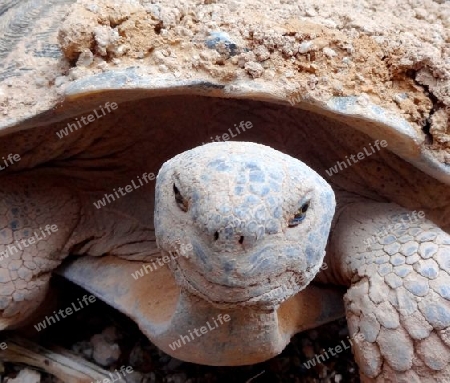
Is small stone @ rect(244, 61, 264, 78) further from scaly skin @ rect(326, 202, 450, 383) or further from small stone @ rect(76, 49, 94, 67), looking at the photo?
scaly skin @ rect(326, 202, 450, 383)

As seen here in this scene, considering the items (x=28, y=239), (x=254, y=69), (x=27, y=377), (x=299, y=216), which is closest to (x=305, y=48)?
(x=254, y=69)

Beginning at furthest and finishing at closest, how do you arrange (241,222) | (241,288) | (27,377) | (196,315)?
(27,377) → (196,315) → (241,288) → (241,222)

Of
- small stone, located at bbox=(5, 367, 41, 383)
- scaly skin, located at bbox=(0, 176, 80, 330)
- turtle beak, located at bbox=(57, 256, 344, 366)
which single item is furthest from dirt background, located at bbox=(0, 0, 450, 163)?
small stone, located at bbox=(5, 367, 41, 383)

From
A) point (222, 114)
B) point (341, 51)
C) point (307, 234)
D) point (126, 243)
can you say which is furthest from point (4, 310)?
point (341, 51)

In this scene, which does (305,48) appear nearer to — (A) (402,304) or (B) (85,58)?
(B) (85,58)

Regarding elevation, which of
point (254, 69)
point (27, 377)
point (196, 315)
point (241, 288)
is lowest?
point (27, 377)

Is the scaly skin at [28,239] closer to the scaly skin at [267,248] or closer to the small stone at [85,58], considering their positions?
the scaly skin at [267,248]

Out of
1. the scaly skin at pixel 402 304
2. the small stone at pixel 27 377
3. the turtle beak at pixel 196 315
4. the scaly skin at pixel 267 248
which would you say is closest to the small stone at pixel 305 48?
the scaly skin at pixel 267 248
